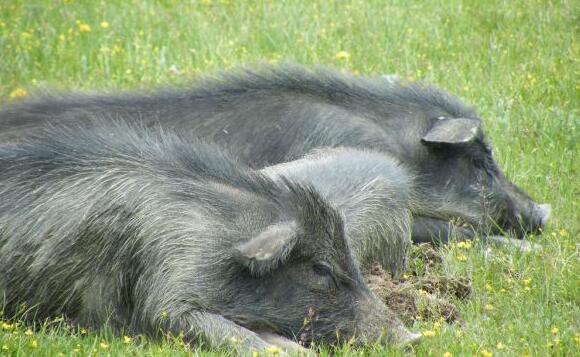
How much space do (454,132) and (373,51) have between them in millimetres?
2866

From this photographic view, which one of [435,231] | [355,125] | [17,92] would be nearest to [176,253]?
[355,125]

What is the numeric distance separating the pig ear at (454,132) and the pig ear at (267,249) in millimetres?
2606

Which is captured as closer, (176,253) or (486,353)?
(486,353)

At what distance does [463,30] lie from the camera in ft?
36.4

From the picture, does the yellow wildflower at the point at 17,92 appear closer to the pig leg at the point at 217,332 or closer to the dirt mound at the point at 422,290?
the dirt mound at the point at 422,290

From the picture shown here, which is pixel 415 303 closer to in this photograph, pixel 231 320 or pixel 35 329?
pixel 231 320

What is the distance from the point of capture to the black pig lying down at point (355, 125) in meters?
7.59

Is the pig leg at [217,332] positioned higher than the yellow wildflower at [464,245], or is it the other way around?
the pig leg at [217,332]

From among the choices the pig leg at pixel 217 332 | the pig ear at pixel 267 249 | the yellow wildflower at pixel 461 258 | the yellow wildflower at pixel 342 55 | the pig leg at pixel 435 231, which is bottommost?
the pig leg at pixel 435 231

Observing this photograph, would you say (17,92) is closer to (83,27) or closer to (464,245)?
(83,27)

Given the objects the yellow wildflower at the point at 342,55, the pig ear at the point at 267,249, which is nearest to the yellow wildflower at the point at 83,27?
the yellow wildflower at the point at 342,55

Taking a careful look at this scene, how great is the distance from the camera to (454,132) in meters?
7.89

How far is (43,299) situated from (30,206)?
521mm

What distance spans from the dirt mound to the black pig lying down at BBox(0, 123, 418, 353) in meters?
0.42
